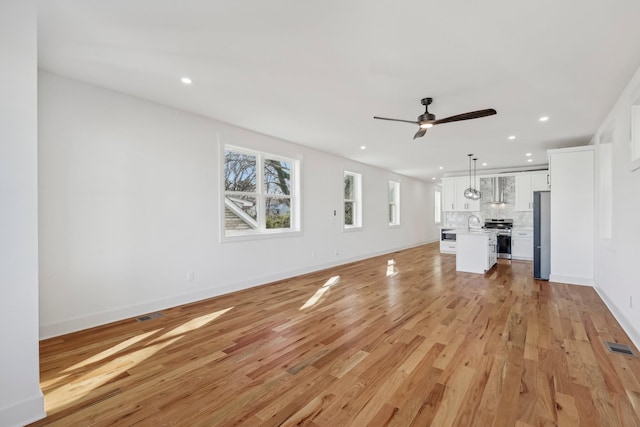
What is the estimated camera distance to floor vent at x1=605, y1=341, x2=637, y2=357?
2.67 meters

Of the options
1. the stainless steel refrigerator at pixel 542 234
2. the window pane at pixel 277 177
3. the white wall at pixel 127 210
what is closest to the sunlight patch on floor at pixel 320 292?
the white wall at pixel 127 210

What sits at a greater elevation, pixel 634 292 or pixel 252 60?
pixel 252 60

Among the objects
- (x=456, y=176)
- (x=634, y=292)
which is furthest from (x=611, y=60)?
(x=456, y=176)

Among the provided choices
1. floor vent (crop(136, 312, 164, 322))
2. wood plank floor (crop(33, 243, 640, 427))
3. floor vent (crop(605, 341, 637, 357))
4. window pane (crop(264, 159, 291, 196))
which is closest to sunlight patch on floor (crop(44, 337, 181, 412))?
wood plank floor (crop(33, 243, 640, 427))

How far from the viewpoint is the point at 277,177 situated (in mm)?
5676

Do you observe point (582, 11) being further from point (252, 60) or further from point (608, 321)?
point (608, 321)

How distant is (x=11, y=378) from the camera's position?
1.73 meters

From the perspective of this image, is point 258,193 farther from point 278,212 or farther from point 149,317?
point 149,317

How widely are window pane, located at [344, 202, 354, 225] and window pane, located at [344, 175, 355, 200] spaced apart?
188 millimetres

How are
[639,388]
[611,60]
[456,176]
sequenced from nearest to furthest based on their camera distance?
[639,388]
[611,60]
[456,176]

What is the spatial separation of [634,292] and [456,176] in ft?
22.4

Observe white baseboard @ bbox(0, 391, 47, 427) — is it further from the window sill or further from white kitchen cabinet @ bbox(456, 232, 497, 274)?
white kitchen cabinet @ bbox(456, 232, 497, 274)

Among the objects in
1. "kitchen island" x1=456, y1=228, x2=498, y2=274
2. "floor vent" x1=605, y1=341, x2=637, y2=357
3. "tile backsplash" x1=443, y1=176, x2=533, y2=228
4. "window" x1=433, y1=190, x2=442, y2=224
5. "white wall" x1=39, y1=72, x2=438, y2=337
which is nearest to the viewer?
"floor vent" x1=605, y1=341, x2=637, y2=357

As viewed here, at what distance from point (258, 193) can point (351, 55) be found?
10.4 ft
